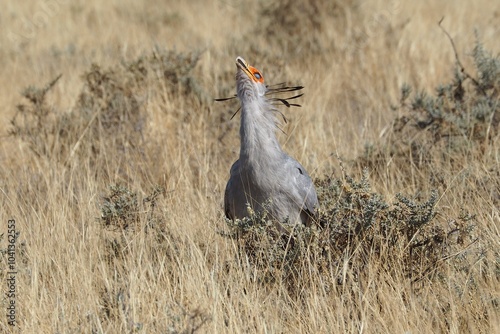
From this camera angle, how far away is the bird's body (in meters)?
4.12

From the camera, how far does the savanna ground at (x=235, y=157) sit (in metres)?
3.65

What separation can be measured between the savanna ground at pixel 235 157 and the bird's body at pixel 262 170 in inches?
6.4

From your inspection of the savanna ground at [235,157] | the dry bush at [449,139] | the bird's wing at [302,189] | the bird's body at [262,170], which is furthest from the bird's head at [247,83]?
the dry bush at [449,139]

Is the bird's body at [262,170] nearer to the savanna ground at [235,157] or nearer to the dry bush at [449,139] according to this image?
the savanna ground at [235,157]

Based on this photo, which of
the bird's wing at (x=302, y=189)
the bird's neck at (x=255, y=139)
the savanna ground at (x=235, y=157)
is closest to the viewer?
the savanna ground at (x=235, y=157)

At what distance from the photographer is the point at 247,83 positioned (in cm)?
422

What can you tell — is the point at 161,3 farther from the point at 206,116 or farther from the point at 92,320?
the point at 92,320

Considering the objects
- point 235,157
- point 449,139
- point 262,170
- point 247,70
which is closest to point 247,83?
point 247,70

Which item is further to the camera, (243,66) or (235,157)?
(235,157)

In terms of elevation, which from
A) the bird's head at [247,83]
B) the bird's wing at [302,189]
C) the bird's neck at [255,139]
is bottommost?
the bird's wing at [302,189]

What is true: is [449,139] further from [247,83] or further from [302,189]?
[247,83]

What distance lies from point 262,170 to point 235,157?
1.90 m

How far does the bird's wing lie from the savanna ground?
5.8 inches

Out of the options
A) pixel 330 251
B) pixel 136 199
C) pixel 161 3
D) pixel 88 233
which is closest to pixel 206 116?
pixel 136 199
